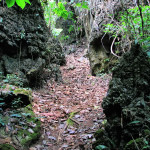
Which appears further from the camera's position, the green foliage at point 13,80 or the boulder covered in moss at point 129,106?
the green foliage at point 13,80

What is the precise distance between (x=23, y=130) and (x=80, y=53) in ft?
32.1

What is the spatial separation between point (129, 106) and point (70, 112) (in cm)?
231

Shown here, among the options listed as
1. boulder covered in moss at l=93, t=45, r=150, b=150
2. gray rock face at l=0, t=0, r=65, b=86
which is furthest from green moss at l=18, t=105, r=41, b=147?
gray rock face at l=0, t=0, r=65, b=86

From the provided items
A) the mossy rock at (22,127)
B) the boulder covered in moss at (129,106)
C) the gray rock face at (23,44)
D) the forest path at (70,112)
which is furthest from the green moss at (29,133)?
the gray rock face at (23,44)

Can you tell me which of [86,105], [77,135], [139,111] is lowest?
[77,135]

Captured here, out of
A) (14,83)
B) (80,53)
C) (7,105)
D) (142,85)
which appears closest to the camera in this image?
(142,85)

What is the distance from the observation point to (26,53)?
221 inches

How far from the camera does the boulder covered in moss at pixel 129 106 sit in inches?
72.5

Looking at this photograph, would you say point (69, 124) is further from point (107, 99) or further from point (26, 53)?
point (26, 53)

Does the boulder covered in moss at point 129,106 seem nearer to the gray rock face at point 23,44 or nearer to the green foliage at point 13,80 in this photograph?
the green foliage at point 13,80

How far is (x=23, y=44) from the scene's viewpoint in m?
5.55

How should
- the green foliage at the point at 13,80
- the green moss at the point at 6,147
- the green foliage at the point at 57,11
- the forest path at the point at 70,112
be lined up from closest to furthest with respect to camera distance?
1. the green moss at the point at 6,147
2. the forest path at the point at 70,112
3. the green foliage at the point at 57,11
4. the green foliage at the point at 13,80

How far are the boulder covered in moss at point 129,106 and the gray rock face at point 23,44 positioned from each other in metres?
3.55

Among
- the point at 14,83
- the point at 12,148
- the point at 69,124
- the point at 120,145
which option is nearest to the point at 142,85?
the point at 120,145
